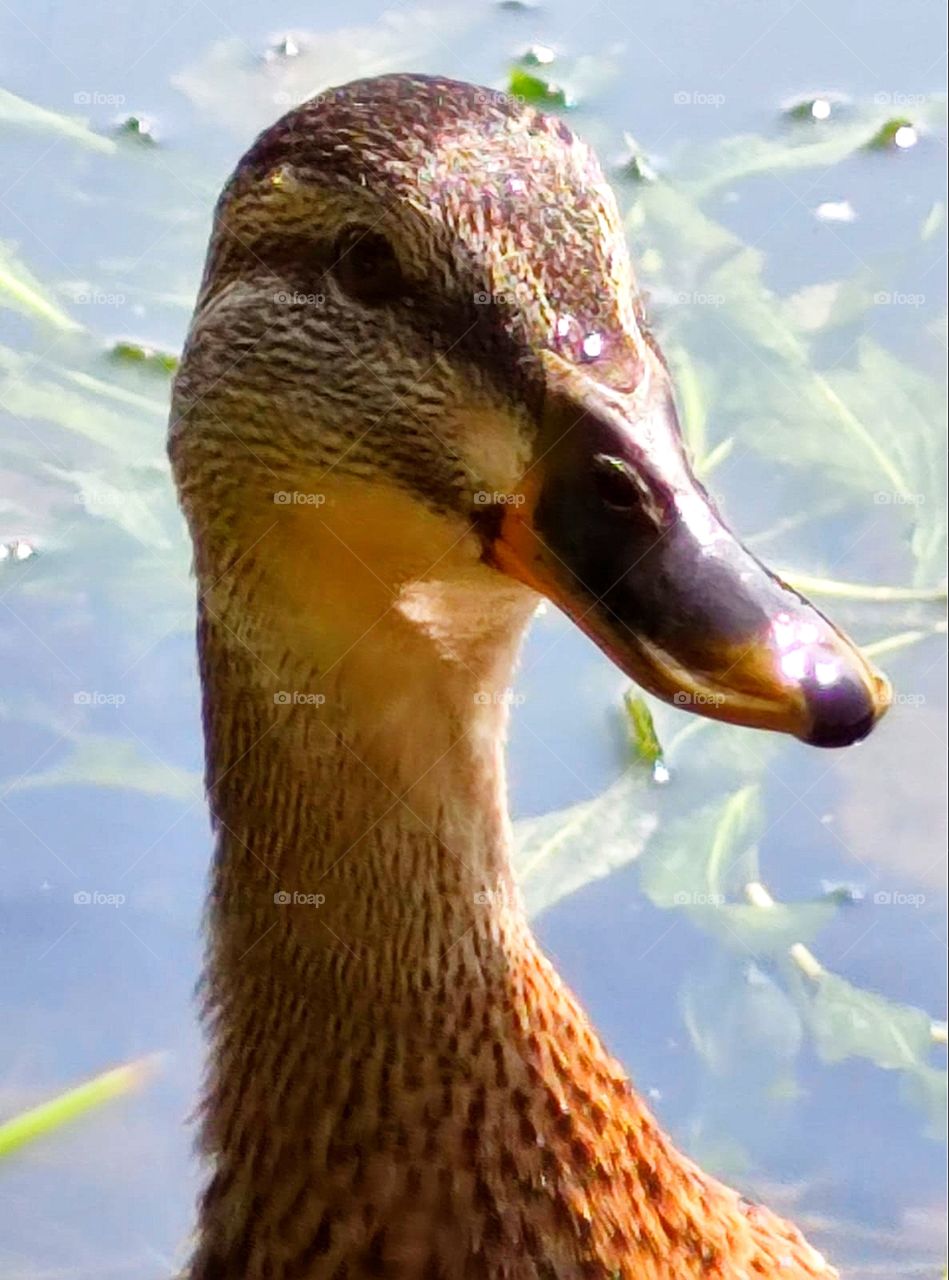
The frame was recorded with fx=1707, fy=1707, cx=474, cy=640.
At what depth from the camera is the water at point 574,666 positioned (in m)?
1.30

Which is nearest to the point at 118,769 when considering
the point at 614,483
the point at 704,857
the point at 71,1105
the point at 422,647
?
the point at 71,1105

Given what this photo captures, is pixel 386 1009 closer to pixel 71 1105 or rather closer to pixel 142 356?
pixel 71 1105

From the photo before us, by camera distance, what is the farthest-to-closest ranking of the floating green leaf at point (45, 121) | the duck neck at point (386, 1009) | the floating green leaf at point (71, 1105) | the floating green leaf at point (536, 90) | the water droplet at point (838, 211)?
the water droplet at point (838, 211) → the floating green leaf at point (536, 90) → the floating green leaf at point (45, 121) → the floating green leaf at point (71, 1105) → the duck neck at point (386, 1009)

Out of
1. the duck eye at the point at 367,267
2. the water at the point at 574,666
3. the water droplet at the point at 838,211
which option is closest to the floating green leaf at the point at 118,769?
the water at the point at 574,666

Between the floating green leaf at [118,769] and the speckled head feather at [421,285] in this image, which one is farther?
the floating green leaf at [118,769]

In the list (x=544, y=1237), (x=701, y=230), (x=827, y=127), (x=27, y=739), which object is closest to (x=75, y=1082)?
(x=27, y=739)

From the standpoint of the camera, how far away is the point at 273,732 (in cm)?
81

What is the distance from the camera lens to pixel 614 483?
0.66m

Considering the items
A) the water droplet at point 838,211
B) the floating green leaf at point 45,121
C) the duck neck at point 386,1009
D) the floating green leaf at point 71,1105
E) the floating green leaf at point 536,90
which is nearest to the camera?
the duck neck at point 386,1009

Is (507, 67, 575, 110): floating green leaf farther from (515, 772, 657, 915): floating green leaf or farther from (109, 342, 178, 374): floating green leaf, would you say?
(515, 772, 657, 915): floating green leaf

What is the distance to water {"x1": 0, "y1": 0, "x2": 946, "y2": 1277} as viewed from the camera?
4.27 ft

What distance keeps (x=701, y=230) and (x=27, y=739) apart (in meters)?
0.78

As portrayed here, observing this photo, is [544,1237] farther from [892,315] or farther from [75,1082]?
[892,315]

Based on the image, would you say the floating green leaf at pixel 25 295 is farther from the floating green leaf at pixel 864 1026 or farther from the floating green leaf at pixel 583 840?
the floating green leaf at pixel 864 1026
